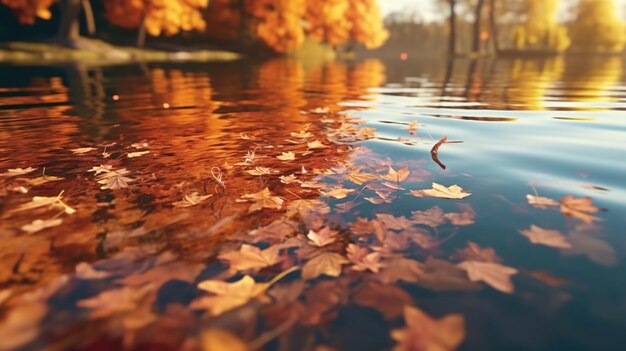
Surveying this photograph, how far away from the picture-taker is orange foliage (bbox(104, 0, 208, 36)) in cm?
2492

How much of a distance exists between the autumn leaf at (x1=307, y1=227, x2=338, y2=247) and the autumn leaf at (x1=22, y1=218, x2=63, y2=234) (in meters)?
1.29

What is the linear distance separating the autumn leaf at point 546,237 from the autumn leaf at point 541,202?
303 mm

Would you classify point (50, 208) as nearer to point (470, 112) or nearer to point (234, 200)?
point (234, 200)

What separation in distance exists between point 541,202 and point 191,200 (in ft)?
6.36

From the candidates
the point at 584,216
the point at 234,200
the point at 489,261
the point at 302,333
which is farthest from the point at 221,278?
the point at 584,216

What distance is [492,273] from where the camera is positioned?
1.45 m

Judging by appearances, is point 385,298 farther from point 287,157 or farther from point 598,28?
point 598,28

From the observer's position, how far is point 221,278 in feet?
4.80

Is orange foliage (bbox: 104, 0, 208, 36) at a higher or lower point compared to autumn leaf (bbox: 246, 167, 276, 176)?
higher

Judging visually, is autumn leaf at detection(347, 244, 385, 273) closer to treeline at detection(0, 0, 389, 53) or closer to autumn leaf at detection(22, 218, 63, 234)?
autumn leaf at detection(22, 218, 63, 234)

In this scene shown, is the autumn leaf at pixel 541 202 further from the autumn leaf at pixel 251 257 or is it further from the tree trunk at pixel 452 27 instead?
the tree trunk at pixel 452 27

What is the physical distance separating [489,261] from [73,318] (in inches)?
60.1

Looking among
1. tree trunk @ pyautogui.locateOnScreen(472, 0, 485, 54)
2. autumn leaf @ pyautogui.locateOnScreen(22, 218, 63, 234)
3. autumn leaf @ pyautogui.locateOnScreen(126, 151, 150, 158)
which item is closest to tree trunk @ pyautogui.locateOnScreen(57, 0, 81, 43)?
autumn leaf @ pyautogui.locateOnScreen(126, 151, 150, 158)

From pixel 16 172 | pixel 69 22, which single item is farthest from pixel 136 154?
pixel 69 22
